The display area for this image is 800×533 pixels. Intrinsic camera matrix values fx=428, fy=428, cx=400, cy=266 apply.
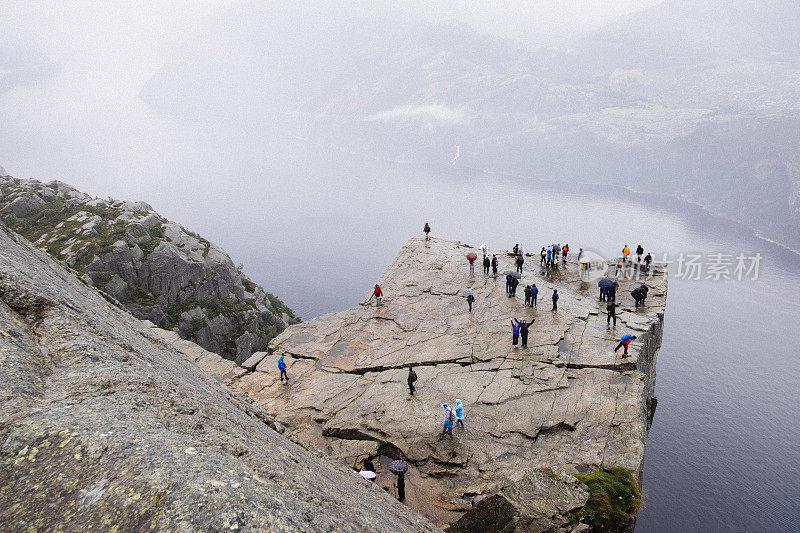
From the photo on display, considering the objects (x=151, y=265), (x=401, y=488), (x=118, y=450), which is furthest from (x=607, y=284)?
(x=151, y=265)

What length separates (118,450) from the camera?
6.73 meters

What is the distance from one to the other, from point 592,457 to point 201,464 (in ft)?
52.8

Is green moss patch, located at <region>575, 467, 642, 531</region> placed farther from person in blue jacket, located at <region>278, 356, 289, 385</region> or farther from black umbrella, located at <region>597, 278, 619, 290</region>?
person in blue jacket, located at <region>278, 356, 289, 385</region>

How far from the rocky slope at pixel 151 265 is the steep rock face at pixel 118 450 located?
33.3 meters

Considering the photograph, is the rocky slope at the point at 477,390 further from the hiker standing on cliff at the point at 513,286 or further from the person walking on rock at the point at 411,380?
the hiker standing on cliff at the point at 513,286

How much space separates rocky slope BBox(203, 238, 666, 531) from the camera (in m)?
17.6

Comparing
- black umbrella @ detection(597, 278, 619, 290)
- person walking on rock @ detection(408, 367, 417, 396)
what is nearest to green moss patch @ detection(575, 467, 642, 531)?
person walking on rock @ detection(408, 367, 417, 396)

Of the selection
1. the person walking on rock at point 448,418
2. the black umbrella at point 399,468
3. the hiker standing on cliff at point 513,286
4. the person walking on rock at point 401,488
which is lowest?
the person walking on rock at point 401,488

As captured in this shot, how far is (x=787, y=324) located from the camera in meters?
115

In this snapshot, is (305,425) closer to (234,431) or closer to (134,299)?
(234,431)

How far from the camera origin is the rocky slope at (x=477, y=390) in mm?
17594

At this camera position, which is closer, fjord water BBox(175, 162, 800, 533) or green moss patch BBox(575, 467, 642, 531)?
green moss patch BBox(575, 467, 642, 531)

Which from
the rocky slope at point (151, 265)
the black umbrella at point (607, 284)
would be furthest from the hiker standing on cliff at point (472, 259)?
the rocky slope at point (151, 265)

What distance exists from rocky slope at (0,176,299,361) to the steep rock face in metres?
33.3
